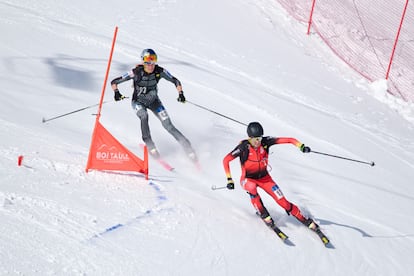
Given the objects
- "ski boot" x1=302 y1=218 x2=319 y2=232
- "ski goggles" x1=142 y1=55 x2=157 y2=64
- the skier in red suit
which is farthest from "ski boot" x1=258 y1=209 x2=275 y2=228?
"ski goggles" x1=142 y1=55 x2=157 y2=64

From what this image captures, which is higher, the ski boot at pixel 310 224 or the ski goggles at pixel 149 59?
the ski goggles at pixel 149 59

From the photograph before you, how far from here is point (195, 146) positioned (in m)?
9.95

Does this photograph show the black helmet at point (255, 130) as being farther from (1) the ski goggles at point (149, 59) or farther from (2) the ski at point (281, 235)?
(1) the ski goggles at point (149, 59)

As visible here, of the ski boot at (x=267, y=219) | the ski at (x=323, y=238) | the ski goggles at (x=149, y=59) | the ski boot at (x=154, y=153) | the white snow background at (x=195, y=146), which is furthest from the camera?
the ski boot at (x=154, y=153)

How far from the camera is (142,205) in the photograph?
22.7 feet

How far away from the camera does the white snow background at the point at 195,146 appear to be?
617 cm

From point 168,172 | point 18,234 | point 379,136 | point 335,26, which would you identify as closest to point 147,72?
point 168,172

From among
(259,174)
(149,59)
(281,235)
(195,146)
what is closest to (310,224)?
(281,235)

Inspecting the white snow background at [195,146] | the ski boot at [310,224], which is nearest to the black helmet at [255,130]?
the white snow background at [195,146]

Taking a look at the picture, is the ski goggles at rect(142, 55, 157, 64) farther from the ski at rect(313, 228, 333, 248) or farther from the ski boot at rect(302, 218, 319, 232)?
the ski at rect(313, 228, 333, 248)

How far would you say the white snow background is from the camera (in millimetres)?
6168

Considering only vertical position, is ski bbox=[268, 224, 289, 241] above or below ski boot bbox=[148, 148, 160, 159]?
below

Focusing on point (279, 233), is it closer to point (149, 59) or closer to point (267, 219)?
point (267, 219)

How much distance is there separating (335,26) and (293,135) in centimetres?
778
